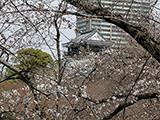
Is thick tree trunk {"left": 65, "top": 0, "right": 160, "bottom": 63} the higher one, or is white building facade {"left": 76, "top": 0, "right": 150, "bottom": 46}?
white building facade {"left": 76, "top": 0, "right": 150, "bottom": 46}

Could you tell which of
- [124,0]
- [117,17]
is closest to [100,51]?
[124,0]

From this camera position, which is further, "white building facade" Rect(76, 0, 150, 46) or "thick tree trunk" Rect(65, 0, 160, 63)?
"white building facade" Rect(76, 0, 150, 46)

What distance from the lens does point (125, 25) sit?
4.51m

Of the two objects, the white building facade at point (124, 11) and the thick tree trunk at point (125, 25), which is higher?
the white building facade at point (124, 11)

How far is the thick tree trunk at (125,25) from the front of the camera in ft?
14.5

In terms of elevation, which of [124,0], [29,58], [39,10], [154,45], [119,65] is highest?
[119,65]

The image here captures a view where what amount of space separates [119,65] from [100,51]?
6.30ft

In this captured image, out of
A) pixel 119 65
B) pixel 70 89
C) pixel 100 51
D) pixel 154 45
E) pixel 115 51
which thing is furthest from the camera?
pixel 100 51

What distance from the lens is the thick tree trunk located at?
4434 millimetres

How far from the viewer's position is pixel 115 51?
1084 cm

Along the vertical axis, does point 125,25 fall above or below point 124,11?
below

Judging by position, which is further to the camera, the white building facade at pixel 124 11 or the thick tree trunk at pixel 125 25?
the white building facade at pixel 124 11

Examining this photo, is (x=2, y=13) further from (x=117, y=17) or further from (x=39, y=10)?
(x=117, y=17)

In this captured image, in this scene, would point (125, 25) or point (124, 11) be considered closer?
point (125, 25)
